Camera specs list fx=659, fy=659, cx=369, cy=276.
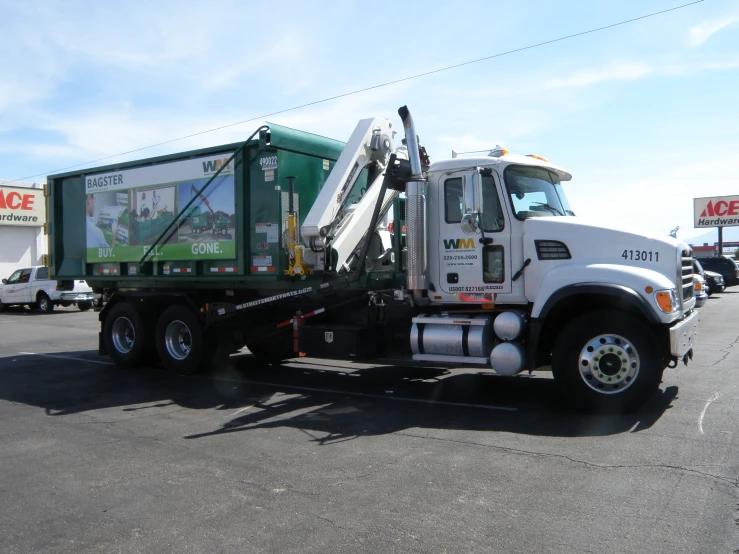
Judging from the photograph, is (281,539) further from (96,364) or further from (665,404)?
(96,364)

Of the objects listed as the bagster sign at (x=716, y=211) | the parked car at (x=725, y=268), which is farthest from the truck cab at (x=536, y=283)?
the bagster sign at (x=716, y=211)

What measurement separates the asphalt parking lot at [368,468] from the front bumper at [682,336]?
2.20 feet

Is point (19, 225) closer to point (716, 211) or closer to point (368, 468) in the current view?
point (368, 468)

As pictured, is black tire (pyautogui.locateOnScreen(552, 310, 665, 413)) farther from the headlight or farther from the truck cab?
the headlight

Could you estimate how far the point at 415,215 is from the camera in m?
8.22

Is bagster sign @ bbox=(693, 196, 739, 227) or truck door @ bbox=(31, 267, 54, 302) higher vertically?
bagster sign @ bbox=(693, 196, 739, 227)

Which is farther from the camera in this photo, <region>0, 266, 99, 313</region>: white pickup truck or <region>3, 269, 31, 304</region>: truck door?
<region>3, 269, 31, 304</region>: truck door

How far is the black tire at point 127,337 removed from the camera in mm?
11094

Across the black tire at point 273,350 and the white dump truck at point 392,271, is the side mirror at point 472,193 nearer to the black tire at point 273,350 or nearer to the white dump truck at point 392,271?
the white dump truck at point 392,271

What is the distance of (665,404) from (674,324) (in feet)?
3.40

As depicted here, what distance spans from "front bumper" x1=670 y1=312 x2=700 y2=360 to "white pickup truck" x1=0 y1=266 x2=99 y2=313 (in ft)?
77.4

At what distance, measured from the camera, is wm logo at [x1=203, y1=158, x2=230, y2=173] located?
384 inches

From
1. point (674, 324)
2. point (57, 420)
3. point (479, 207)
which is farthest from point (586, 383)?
point (57, 420)

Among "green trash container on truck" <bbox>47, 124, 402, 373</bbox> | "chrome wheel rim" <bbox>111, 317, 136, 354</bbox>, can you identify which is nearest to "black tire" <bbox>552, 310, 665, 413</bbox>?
"green trash container on truck" <bbox>47, 124, 402, 373</bbox>
